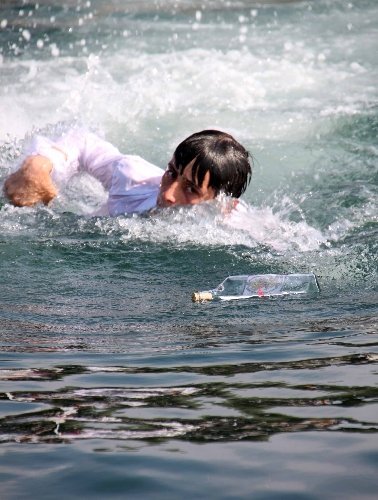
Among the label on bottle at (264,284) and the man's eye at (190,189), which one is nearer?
the label on bottle at (264,284)

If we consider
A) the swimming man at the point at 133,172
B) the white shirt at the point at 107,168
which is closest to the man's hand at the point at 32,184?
the swimming man at the point at 133,172

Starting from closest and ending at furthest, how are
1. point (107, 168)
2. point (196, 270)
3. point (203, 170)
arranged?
point (196, 270), point (203, 170), point (107, 168)

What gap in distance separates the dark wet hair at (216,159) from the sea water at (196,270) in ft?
0.60

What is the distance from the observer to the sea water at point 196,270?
8.82 ft

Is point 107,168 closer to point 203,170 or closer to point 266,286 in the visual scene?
point 203,170

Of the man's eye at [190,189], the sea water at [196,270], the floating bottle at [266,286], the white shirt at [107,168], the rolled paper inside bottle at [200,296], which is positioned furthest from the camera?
the white shirt at [107,168]

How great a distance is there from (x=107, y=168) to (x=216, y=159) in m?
0.99

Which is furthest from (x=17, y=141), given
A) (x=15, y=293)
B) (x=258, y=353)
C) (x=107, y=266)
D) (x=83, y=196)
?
(x=258, y=353)

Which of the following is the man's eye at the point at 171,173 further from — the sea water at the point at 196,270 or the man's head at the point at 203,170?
the sea water at the point at 196,270

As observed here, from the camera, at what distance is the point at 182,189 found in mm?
6023

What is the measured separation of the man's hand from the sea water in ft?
0.31

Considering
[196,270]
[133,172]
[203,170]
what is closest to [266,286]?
[196,270]

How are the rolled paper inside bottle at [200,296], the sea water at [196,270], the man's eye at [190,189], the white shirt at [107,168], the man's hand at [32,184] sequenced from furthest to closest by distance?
the white shirt at [107,168] → the man's hand at [32,184] → the man's eye at [190,189] → the rolled paper inside bottle at [200,296] → the sea water at [196,270]

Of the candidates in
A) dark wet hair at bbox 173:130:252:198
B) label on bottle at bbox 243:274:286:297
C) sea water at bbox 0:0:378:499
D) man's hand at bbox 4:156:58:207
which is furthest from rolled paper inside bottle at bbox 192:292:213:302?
man's hand at bbox 4:156:58:207
